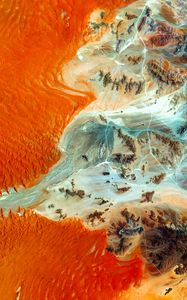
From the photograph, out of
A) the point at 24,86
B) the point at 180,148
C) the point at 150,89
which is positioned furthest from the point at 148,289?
the point at 24,86

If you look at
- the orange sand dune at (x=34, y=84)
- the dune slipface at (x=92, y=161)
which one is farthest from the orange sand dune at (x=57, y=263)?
the orange sand dune at (x=34, y=84)

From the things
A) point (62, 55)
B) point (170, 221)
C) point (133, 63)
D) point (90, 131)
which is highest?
point (62, 55)

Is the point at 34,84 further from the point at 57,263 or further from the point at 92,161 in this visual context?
the point at 57,263

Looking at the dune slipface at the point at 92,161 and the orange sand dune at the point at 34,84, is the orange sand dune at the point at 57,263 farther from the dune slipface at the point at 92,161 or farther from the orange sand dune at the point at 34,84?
the orange sand dune at the point at 34,84

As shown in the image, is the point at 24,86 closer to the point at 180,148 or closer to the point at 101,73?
the point at 101,73

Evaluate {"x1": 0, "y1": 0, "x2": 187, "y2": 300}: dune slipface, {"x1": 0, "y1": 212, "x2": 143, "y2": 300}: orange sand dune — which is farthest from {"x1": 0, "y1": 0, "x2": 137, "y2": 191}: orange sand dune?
{"x1": 0, "y1": 212, "x2": 143, "y2": 300}: orange sand dune

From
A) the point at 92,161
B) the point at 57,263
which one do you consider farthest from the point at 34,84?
the point at 57,263

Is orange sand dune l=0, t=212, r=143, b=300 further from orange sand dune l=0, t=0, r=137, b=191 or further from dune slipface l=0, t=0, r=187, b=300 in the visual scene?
orange sand dune l=0, t=0, r=137, b=191
